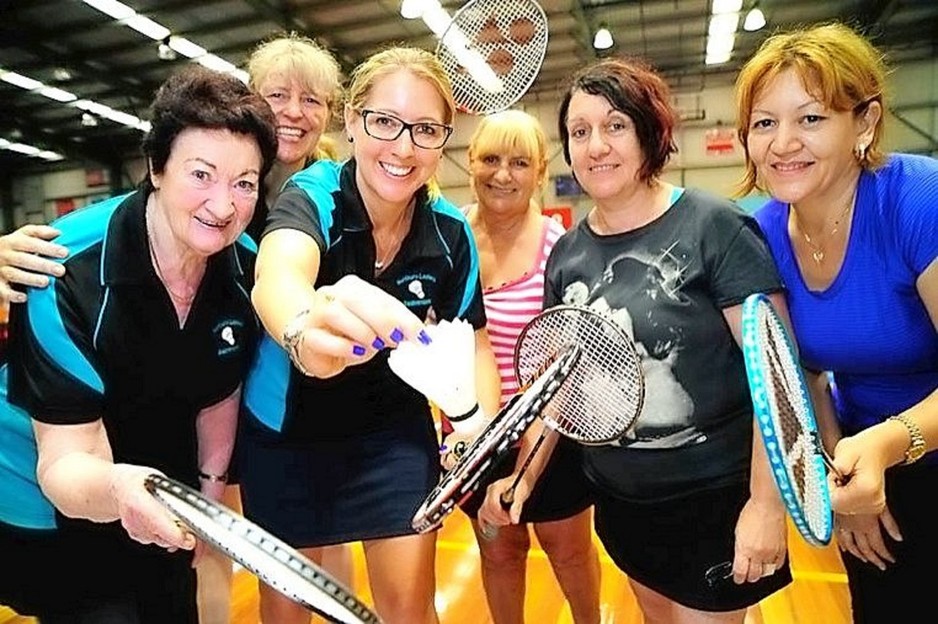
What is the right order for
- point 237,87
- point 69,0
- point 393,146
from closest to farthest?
point 237,87, point 393,146, point 69,0

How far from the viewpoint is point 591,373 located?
1892mm

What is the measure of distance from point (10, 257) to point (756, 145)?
175 centimetres

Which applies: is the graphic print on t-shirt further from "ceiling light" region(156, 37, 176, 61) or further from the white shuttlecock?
"ceiling light" region(156, 37, 176, 61)

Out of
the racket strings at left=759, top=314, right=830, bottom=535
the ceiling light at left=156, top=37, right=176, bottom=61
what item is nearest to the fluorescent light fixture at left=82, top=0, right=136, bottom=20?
the ceiling light at left=156, top=37, right=176, bottom=61

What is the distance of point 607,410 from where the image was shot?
1863mm

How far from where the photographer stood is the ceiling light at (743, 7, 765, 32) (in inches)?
538

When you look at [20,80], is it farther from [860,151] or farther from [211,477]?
[860,151]

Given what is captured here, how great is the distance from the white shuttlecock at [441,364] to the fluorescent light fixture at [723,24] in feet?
50.8

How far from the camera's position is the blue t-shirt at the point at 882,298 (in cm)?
167

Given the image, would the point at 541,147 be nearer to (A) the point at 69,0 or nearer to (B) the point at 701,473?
(B) the point at 701,473

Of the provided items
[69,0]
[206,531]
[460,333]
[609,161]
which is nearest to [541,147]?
[609,161]

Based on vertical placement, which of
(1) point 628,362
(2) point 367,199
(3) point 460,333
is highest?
(2) point 367,199

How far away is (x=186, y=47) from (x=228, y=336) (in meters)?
15.0

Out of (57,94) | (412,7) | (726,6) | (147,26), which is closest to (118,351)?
(412,7)
